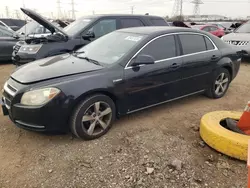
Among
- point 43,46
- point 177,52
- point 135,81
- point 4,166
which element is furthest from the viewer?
point 43,46

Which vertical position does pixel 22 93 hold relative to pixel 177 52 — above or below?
below

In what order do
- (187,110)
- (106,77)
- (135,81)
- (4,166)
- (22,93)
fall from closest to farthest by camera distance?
1. (4,166)
2. (22,93)
3. (106,77)
4. (135,81)
5. (187,110)

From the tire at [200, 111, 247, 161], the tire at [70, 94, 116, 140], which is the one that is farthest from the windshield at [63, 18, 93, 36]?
the tire at [200, 111, 247, 161]

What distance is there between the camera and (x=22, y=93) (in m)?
3.10

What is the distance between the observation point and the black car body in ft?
19.9

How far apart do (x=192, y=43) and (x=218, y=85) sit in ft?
3.90

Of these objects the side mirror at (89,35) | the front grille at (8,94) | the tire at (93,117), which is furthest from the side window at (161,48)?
the side mirror at (89,35)

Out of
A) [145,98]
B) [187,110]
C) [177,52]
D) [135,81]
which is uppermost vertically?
[177,52]

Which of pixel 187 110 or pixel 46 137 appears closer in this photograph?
pixel 46 137

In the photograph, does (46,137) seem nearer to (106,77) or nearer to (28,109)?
(28,109)

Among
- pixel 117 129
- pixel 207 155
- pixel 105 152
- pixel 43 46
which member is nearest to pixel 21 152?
pixel 105 152

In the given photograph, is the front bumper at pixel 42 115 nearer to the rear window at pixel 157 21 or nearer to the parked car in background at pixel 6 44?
the rear window at pixel 157 21

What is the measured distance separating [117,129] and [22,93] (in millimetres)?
1448

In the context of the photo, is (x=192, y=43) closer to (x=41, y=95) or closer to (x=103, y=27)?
(x=41, y=95)
